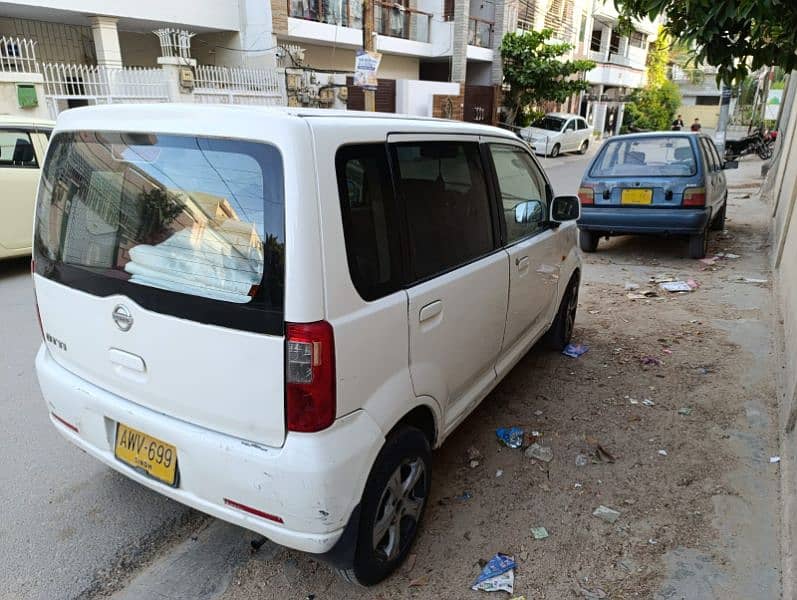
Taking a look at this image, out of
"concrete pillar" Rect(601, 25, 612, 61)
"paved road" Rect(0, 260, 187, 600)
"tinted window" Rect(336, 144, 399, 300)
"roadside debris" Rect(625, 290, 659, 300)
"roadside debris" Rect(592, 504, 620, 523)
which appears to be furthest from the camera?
"concrete pillar" Rect(601, 25, 612, 61)

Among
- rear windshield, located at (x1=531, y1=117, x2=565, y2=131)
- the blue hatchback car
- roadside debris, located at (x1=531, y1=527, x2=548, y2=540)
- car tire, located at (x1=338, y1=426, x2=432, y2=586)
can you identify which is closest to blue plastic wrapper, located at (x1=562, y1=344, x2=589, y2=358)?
roadside debris, located at (x1=531, y1=527, x2=548, y2=540)

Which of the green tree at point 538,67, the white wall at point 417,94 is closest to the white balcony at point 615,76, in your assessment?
the green tree at point 538,67

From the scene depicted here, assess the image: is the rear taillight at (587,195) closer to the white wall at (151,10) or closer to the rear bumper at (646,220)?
the rear bumper at (646,220)

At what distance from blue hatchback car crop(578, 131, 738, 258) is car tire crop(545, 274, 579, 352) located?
3305mm

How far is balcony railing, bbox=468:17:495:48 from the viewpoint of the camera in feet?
76.0

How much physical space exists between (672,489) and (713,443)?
2.06 feet

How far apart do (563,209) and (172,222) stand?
266cm

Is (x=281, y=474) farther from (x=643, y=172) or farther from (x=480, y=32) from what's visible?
(x=480, y=32)

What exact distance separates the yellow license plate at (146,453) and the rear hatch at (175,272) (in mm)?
133

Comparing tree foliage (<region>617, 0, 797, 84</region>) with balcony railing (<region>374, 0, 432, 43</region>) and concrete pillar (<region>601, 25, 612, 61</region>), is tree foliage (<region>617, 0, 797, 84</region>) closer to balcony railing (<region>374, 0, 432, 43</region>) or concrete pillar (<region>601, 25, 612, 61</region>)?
balcony railing (<region>374, 0, 432, 43</region>)

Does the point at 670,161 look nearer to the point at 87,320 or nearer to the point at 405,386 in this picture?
the point at 405,386

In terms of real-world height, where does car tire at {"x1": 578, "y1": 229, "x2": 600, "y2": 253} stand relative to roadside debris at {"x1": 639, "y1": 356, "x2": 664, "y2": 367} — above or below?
above

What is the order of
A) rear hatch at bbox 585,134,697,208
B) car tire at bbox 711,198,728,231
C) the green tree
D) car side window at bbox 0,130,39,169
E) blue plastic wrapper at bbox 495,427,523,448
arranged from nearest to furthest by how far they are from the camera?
blue plastic wrapper at bbox 495,427,523,448
car side window at bbox 0,130,39,169
rear hatch at bbox 585,134,697,208
car tire at bbox 711,198,728,231
the green tree

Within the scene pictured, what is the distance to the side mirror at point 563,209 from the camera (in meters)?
3.82
